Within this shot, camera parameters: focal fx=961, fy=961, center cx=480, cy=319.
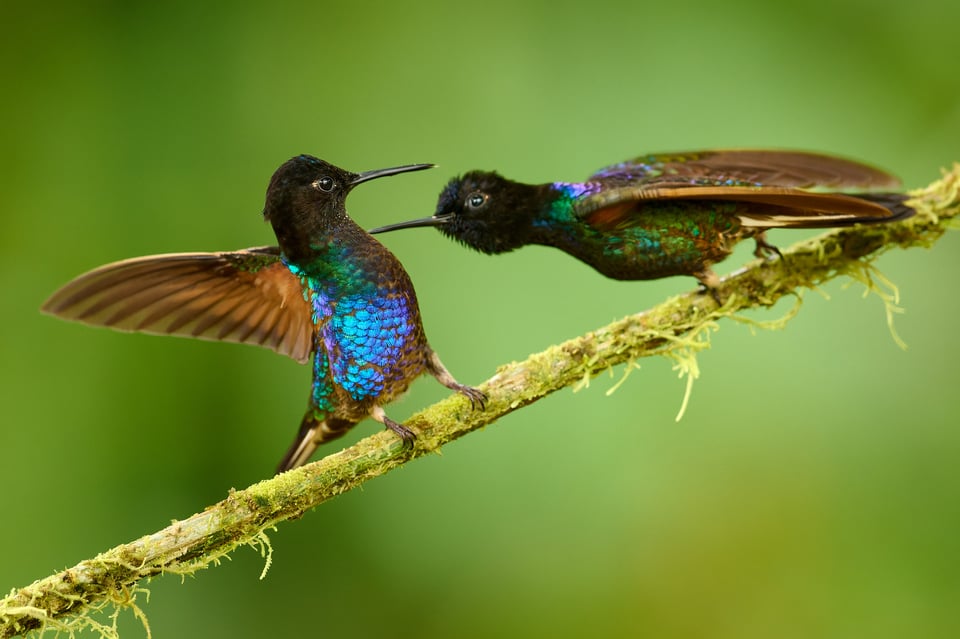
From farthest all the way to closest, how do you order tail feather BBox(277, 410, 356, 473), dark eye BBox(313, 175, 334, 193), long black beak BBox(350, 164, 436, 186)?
tail feather BBox(277, 410, 356, 473) → dark eye BBox(313, 175, 334, 193) → long black beak BBox(350, 164, 436, 186)

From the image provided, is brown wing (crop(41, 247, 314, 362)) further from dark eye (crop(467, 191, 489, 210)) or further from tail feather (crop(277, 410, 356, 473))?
dark eye (crop(467, 191, 489, 210))

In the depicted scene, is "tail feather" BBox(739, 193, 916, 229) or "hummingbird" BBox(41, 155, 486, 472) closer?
"hummingbird" BBox(41, 155, 486, 472)

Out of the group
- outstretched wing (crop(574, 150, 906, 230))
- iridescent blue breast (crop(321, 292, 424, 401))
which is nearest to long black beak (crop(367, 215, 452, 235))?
iridescent blue breast (crop(321, 292, 424, 401))

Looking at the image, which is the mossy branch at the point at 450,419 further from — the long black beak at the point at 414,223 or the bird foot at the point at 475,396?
the long black beak at the point at 414,223

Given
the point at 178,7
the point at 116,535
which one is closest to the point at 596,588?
the point at 116,535

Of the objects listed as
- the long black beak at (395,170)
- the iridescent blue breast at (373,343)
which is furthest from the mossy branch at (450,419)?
the long black beak at (395,170)

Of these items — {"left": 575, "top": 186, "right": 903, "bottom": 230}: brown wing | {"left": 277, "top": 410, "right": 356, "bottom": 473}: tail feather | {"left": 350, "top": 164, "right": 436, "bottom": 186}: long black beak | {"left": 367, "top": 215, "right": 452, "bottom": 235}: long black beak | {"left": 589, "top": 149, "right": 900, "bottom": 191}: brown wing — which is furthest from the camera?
{"left": 589, "top": 149, "right": 900, "bottom": 191}: brown wing

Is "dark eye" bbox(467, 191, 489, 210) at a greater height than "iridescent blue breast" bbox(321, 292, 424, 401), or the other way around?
"dark eye" bbox(467, 191, 489, 210)
